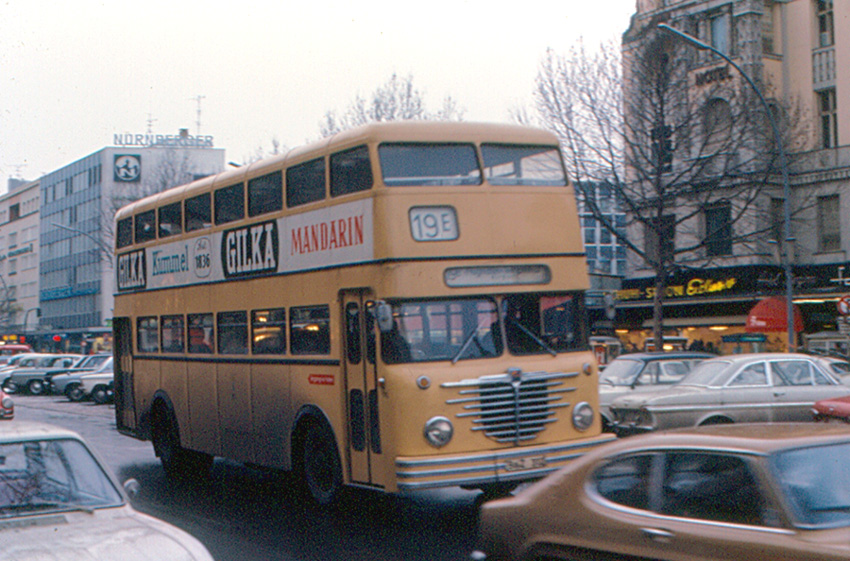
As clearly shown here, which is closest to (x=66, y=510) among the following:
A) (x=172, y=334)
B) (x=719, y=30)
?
(x=172, y=334)

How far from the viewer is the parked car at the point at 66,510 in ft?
17.2

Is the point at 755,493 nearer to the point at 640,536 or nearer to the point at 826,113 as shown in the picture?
the point at 640,536

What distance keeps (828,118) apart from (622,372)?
21.6 m

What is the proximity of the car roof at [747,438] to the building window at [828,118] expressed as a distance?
32.7m

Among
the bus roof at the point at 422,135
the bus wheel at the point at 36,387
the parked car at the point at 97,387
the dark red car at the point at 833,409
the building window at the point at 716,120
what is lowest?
the bus wheel at the point at 36,387

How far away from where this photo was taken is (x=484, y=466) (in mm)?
9484

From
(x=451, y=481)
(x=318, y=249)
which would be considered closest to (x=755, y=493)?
(x=451, y=481)

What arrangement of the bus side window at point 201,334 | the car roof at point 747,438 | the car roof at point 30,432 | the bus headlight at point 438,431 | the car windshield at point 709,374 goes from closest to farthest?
the car roof at point 747,438
the car roof at point 30,432
the bus headlight at point 438,431
the bus side window at point 201,334
the car windshield at point 709,374

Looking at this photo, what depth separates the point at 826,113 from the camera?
35.8 meters

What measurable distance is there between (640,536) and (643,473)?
32 centimetres

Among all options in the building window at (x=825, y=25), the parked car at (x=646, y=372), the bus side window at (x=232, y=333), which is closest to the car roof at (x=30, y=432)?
the bus side window at (x=232, y=333)

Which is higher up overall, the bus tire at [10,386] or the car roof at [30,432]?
the car roof at [30,432]

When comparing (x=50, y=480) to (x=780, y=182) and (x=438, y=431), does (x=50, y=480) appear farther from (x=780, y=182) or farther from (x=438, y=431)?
(x=780, y=182)

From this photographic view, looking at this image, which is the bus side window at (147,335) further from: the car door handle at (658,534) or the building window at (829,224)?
the building window at (829,224)
